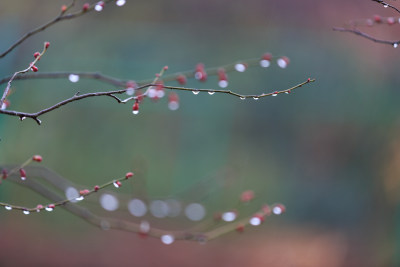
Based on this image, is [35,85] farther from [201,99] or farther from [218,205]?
[218,205]

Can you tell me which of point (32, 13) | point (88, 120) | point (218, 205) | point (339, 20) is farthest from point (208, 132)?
point (32, 13)

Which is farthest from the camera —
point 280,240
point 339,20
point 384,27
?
point 280,240

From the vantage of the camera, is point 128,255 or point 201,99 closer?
point 128,255

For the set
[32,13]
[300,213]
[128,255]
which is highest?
[32,13]

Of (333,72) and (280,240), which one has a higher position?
(333,72)

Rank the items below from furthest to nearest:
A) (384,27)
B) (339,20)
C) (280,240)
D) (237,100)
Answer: (237,100) < (280,240) < (339,20) < (384,27)

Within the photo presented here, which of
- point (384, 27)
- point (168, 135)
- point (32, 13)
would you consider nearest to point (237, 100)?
point (168, 135)

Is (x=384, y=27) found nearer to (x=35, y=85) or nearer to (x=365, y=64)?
(x=365, y=64)
